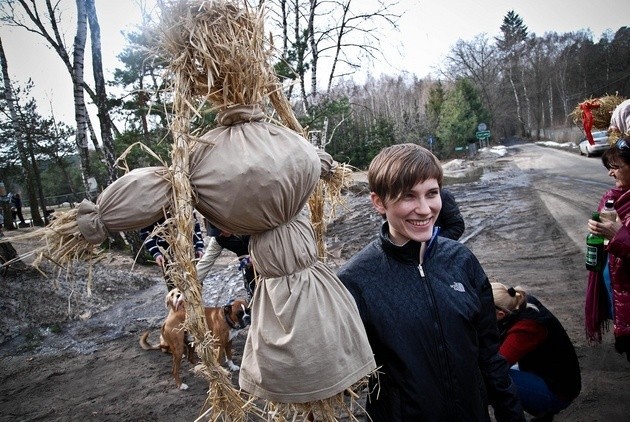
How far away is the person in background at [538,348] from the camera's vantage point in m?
2.66

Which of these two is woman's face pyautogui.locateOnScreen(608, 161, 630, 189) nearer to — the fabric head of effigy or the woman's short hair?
the woman's short hair

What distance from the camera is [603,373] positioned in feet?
11.6

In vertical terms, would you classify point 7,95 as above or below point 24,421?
above

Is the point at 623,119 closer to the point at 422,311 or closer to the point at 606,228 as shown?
the point at 606,228

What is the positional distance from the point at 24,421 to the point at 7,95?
15.5m

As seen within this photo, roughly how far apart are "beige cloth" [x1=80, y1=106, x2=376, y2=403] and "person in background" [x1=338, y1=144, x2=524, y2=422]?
277 millimetres

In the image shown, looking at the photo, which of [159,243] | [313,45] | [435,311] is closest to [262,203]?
[435,311]

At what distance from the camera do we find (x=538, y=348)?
273 cm

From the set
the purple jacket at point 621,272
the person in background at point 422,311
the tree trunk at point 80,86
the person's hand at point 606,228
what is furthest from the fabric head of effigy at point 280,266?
the tree trunk at point 80,86

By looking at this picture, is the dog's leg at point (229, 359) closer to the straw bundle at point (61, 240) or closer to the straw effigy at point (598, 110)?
the straw bundle at point (61, 240)

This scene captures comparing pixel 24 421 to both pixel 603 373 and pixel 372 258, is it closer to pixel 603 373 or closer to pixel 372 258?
pixel 372 258

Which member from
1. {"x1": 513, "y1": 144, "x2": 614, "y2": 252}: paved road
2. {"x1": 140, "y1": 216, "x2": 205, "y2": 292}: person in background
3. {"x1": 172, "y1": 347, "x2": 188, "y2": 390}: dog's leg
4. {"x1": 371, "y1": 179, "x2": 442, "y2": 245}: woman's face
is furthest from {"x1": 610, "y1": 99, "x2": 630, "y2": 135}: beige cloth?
{"x1": 513, "y1": 144, "x2": 614, "y2": 252}: paved road

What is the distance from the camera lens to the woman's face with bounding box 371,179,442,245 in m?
1.73

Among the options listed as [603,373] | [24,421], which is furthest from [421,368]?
[24,421]
